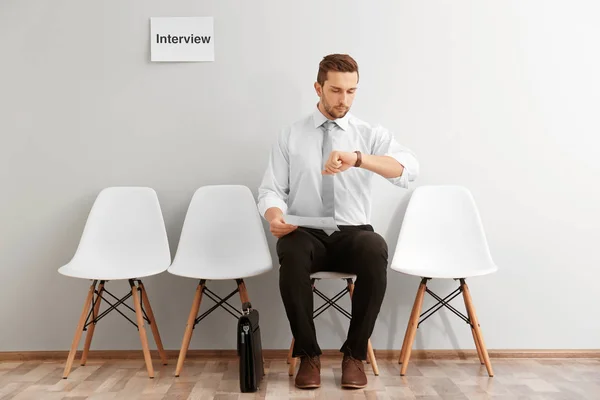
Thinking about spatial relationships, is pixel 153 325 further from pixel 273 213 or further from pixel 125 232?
pixel 273 213

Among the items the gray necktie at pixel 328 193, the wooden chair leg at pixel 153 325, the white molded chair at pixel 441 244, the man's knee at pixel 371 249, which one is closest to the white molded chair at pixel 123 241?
the wooden chair leg at pixel 153 325

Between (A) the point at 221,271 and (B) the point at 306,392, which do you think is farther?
(A) the point at 221,271

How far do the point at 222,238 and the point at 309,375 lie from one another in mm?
843

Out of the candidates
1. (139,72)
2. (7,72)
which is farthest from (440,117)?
(7,72)

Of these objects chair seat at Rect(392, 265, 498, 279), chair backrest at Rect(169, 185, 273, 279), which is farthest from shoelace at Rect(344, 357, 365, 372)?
chair backrest at Rect(169, 185, 273, 279)

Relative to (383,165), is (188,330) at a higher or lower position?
lower

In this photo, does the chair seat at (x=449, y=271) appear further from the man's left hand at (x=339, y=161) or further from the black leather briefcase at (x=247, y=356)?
the black leather briefcase at (x=247, y=356)

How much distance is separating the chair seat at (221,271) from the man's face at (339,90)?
80cm

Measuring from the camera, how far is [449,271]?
2.80 metres

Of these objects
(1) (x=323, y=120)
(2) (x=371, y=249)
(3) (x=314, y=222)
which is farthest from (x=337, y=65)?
(2) (x=371, y=249)

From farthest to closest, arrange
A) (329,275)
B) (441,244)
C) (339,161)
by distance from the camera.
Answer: (441,244)
(329,275)
(339,161)

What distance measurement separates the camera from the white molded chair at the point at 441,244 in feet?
9.34

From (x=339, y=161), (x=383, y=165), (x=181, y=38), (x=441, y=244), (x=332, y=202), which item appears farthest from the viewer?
(x=181, y=38)

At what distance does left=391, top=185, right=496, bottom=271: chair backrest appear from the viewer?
2.93 meters
